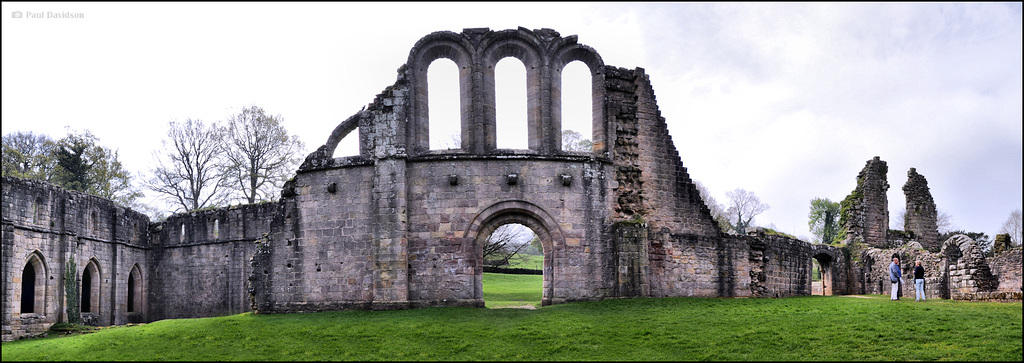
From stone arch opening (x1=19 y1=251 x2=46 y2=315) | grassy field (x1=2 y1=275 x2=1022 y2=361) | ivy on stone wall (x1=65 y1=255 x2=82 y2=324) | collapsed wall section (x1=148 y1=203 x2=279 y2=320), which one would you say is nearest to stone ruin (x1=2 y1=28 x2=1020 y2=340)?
stone arch opening (x1=19 y1=251 x2=46 y2=315)

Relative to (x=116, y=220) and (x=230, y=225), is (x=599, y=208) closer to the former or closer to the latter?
(x=230, y=225)

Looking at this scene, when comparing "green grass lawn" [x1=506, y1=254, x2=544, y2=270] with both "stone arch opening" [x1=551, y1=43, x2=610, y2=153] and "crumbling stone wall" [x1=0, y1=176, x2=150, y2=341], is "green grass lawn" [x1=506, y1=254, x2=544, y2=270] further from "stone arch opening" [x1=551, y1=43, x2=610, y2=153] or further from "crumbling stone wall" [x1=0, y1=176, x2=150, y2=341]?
"stone arch opening" [x1=551, y1=43, x2=610, y2=153]

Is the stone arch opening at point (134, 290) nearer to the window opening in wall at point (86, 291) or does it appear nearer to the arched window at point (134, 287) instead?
the arched window at point (134, 287)

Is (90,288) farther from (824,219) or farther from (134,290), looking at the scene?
(824,219)

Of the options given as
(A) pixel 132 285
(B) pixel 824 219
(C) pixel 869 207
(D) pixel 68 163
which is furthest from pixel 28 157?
(B) pixel 824 219

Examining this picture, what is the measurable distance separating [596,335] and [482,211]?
5.71 metres

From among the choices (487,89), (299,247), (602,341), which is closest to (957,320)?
(602,341)

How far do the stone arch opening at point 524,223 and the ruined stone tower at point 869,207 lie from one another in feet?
49.4

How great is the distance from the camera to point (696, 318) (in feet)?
52.4

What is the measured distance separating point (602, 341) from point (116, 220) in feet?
73.3

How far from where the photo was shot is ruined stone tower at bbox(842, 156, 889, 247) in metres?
28.8

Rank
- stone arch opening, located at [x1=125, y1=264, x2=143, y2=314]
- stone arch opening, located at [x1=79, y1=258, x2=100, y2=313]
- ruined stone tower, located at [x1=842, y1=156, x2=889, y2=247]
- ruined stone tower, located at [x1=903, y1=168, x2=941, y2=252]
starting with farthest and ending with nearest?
ruined stone tower, located at [x1=903, y1=168, x2=941, y2=252] → stone arch opening, located at [x1=125, y1=264, x2=143, y2=314] → ruined stone tower, located at [x1=842, y1=156, x2=889, y2=247] → stone arch opening, located at [x1=79, y1=258, x2=100, y2=313]

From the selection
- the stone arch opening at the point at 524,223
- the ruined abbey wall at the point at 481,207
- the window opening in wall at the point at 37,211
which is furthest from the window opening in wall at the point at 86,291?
the stone arch opening at the point at 524,223

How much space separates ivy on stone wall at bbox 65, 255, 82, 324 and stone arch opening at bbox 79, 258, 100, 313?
1881 millimetres
